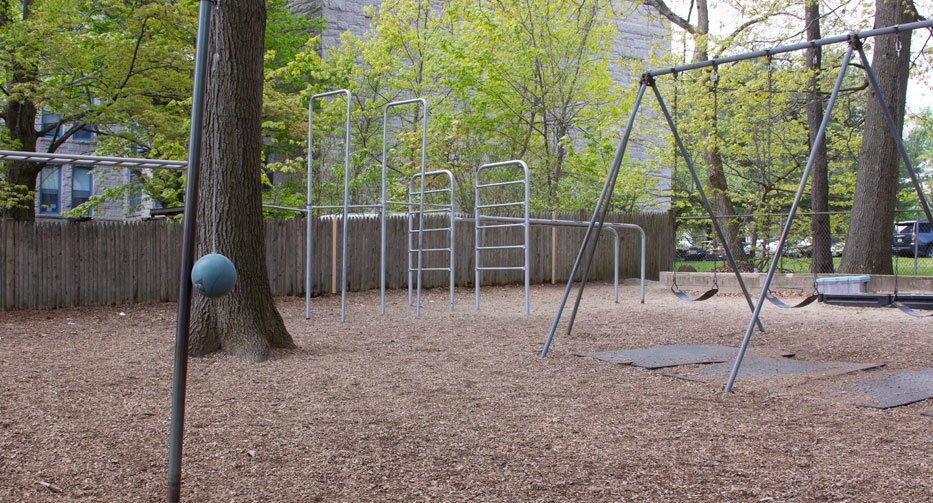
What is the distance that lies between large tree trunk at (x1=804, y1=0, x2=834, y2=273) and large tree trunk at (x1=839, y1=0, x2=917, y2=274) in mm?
1051

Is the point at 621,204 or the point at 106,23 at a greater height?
the point at 106,23

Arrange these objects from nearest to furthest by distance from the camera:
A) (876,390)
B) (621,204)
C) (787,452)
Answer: (787,452) < (876,390) < (621,204)

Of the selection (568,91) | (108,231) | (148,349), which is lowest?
(148,349)

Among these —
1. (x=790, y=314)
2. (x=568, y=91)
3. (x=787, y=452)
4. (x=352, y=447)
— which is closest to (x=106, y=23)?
(x=568, y=91)

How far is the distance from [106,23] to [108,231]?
6.46 meters

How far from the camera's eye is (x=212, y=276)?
2.39 meters

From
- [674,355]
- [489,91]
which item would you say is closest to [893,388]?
[674,355]

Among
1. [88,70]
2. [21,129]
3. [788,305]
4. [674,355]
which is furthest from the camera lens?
[21,129]

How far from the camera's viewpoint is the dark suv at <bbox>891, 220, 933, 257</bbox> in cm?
1381

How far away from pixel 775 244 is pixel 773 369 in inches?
441

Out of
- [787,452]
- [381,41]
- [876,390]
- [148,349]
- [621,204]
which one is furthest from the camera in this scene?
[621,204]

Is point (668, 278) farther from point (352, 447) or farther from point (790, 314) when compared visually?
point (352, 447)

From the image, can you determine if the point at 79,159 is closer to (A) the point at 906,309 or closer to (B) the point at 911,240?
(A) the point at 906,309

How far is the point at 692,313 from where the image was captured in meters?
9.02
